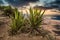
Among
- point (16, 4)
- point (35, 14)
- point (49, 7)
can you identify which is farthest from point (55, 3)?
point (35, 14)

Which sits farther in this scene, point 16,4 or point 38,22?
point 16,4

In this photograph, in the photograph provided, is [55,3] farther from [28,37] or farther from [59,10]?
[28,37]

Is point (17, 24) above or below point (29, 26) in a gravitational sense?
above

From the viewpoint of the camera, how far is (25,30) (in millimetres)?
7582

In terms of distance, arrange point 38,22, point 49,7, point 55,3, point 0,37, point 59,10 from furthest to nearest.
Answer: point 55,3 → point 49,7 → point 59,10 → point 38,22 → point 0,37

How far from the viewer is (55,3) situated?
15930mm

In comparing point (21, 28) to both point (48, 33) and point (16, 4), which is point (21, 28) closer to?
point (48, 33)

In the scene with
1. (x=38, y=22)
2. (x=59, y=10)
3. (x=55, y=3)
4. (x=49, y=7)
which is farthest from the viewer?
(x=55, y=3)

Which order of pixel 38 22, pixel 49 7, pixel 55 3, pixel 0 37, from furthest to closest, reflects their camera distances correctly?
pixel 55 3, pixel 49 7, pixel 38 22, pixel 0 37

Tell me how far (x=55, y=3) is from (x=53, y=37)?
8.99 metres

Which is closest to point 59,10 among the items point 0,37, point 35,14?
point 35,14

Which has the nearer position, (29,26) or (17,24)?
(17,24)

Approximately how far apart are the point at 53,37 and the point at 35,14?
110 cm

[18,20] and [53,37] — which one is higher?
[18,20]
